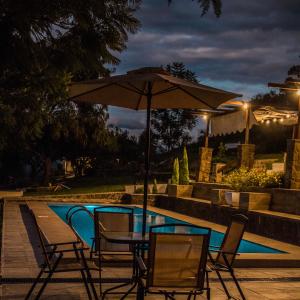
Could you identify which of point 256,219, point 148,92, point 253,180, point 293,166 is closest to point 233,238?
point 148,92

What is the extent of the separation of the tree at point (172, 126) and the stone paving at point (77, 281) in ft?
101

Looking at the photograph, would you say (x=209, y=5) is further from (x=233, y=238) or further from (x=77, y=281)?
(x=77, y=281)

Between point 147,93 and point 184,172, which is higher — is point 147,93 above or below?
above

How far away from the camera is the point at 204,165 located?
20750mm

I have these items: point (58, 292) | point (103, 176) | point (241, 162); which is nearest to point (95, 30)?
point (58, 292)

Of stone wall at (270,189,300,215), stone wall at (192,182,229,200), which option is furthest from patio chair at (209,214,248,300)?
stone wall at (192,182,229,200)

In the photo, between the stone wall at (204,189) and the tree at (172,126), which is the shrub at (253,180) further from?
the tree at (172,126)

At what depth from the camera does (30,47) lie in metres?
4.01

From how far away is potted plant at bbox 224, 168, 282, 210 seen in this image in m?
13.6

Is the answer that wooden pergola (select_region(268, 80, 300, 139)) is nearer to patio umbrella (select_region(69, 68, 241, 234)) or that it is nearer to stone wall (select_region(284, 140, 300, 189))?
stone wall (select_region(284, 140, 300, 189))

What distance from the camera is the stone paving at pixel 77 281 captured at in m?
5.76

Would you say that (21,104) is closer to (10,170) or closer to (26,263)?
(26,263)

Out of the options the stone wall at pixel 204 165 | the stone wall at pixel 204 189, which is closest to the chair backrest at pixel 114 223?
the stone wall at pixel 204 189

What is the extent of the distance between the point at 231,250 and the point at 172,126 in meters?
34.4
